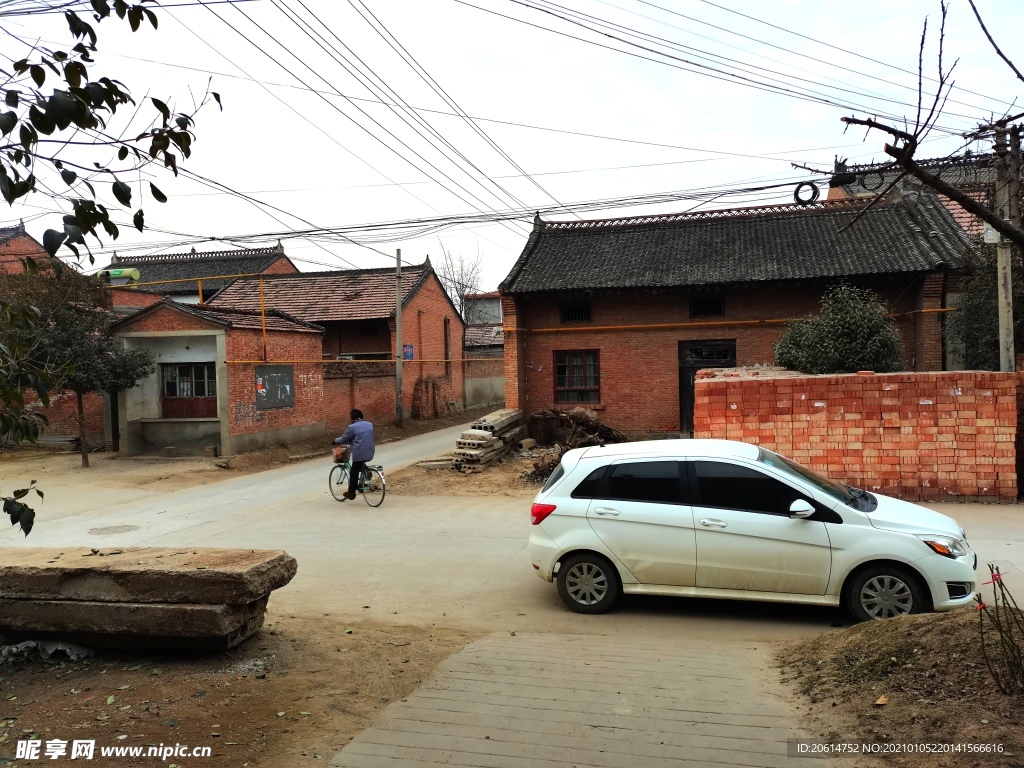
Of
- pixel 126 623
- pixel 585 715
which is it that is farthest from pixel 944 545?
pixel 126 623

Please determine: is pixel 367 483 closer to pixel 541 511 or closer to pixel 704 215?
pixel 541 511

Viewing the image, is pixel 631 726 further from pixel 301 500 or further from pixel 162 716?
pixel 301 500

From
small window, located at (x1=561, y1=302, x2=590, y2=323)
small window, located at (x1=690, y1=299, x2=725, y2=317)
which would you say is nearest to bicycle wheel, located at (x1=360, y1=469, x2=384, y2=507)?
small window, located at (x1=561, y1=302, x2=590, y2=323)

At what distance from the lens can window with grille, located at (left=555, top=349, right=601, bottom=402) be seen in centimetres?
2194

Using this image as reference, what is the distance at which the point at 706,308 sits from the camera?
826 inches

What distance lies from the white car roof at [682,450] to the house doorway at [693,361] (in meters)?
13.8

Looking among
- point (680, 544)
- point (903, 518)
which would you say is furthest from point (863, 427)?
point (680, 544)

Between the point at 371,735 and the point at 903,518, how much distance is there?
4864mm

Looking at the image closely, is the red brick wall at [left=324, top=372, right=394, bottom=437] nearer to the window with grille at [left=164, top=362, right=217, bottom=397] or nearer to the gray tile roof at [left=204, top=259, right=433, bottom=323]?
the gray tile roof at [left=204, top=259, right=433, bottom=323]

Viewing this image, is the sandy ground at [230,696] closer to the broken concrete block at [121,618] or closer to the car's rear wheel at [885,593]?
the broken concrete block at [121,618]

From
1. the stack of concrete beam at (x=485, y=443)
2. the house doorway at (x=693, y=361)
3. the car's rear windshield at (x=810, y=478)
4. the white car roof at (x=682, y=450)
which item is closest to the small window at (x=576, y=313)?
the house doorway at (x=693, y=361)

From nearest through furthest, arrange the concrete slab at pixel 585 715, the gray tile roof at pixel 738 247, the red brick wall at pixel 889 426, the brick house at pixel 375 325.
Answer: the concrete slab at pixel 585 715
the red brick wall at pixel 889 426
the gray tile roof at pixel 738 247
the brick house at pixel 375 325

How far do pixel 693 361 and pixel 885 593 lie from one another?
15052 mm

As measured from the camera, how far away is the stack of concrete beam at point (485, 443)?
16312 millimetres
